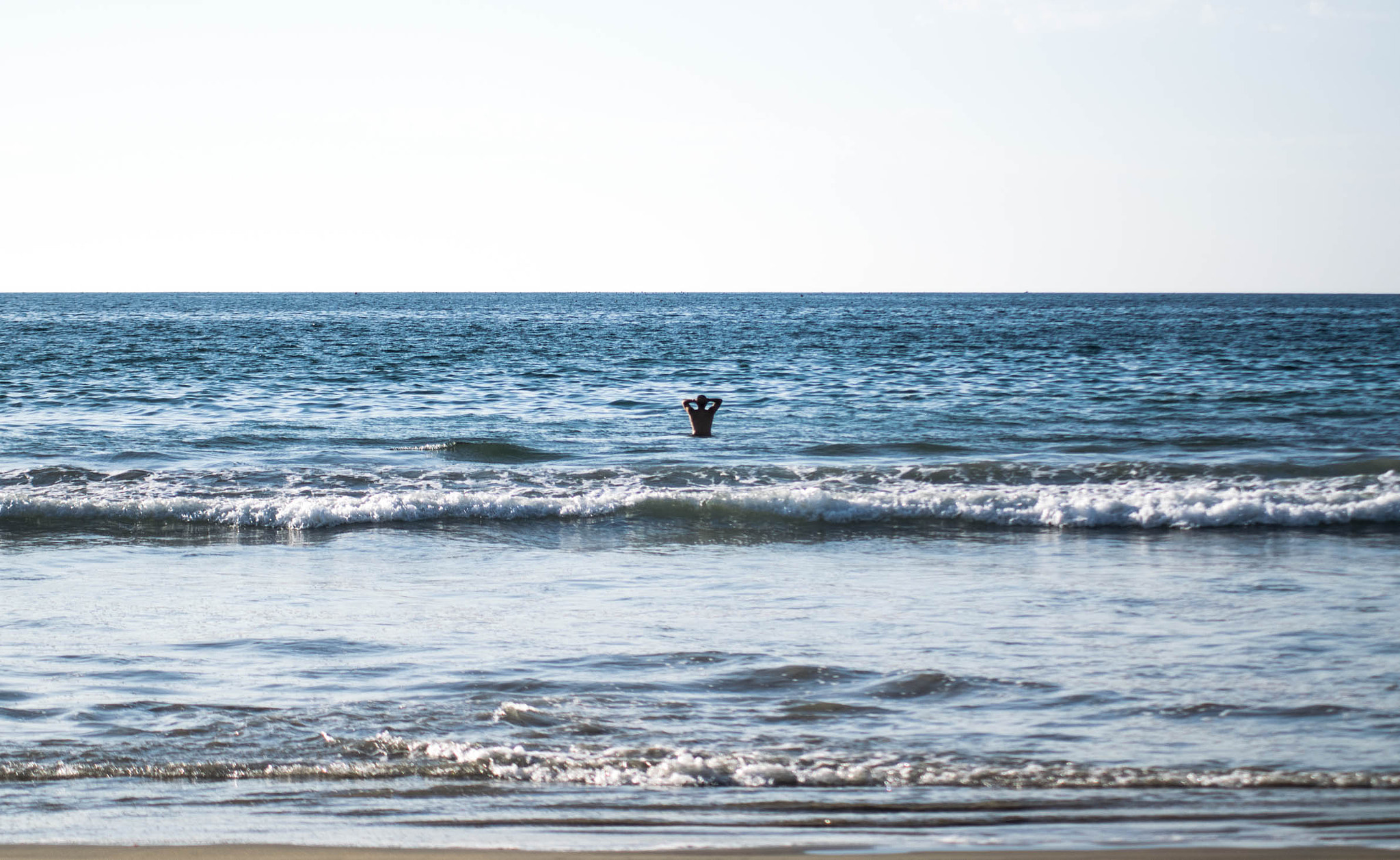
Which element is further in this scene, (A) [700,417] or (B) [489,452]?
(A) [700,417]

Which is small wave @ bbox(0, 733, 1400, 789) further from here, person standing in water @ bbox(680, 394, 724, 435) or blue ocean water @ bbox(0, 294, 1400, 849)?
person standing in water @ bbox(680, 394, 724, 435)

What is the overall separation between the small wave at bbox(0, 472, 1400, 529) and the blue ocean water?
0.05 meters

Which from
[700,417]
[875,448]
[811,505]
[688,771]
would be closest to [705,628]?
[688,771]

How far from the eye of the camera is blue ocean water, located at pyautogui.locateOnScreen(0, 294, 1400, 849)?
4.37 m

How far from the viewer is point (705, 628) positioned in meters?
7.18

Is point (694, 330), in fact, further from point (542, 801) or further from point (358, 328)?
point (542, 801)

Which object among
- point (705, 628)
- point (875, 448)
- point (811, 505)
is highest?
point (875, 448)

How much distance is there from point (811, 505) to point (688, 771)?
304 inches

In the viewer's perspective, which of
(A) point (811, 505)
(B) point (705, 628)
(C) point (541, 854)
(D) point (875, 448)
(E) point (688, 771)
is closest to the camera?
(C) point (541, 854)

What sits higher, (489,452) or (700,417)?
(700,417)

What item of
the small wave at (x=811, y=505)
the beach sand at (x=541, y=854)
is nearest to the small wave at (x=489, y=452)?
the small wave at (x=811, y=505)

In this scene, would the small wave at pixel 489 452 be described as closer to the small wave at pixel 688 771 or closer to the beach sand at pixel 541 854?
the small wave at pixel 688 771

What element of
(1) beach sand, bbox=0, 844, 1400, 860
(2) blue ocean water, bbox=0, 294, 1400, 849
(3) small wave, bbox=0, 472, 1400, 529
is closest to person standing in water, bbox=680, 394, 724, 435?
(2) blue ocean water, bbox=0, 294, 1400, 849

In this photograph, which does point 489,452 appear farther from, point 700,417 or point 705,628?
point 705,628
